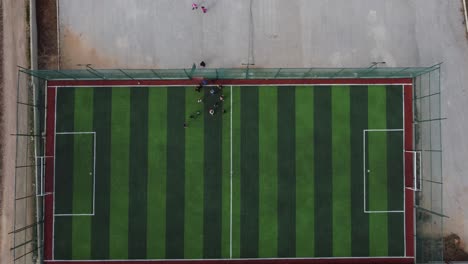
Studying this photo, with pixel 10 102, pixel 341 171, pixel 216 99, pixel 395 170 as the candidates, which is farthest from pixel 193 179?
pixel 395 170

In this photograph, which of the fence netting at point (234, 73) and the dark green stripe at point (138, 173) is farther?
the dark green stripe at point (138, 173)

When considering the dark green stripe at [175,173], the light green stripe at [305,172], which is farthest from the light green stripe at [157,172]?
the light green stripe at [305,172]

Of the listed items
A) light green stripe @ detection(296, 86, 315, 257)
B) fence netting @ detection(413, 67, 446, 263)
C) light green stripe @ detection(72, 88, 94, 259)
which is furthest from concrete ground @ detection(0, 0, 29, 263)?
fence netting @ detection(413, 67, 446, 263)

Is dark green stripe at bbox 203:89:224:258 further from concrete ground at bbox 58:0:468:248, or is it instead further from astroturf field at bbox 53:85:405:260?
concrete ground at bbox 58:0:468:248

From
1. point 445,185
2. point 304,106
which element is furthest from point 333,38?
point 445,185

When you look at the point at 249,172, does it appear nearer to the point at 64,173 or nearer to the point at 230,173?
the point at 230,173

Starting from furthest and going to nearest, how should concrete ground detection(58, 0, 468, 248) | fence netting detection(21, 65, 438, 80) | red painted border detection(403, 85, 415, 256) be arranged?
1. concrete ground detection(58, 0, 468, 248)
2. red painted border detection(403, 85, 415, 256)
3. fence netting detection(21, 65, 438, 80)

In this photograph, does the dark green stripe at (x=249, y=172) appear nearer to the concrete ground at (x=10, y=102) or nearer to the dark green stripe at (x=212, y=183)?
the dark green stripe at (x=212, y=183)
